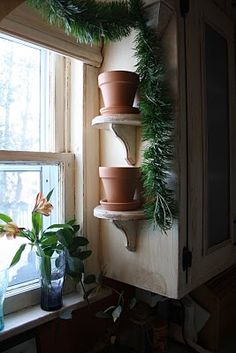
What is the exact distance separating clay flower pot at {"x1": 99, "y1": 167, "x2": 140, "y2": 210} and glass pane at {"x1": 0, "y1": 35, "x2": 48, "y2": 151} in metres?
0.29

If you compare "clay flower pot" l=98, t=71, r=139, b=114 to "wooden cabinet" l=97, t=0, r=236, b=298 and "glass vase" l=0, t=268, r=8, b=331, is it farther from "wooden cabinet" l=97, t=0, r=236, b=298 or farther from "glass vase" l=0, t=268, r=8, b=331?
"glass vase" l=0, t=268, r=8, b=331

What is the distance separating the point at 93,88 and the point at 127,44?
0.20 m

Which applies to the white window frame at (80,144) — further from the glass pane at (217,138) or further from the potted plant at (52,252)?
the glass pane at (217,138)

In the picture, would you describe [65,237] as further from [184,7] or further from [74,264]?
[184,7]

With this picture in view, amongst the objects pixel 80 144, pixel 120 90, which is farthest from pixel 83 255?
pixel 120 90

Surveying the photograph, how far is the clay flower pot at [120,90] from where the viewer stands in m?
0.98

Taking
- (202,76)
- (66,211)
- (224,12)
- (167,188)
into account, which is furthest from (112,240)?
(224,12)

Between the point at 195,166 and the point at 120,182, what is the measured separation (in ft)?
0.89

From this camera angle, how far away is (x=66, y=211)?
3.71 ft

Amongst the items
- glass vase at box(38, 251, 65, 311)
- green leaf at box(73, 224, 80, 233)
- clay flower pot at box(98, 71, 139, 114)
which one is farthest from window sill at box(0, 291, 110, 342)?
clay flower pot at box(98, 71, 139, 114)

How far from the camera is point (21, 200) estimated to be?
40.7 inches

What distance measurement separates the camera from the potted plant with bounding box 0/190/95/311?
0.95 m

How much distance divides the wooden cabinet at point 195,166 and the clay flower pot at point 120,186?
0.11 m

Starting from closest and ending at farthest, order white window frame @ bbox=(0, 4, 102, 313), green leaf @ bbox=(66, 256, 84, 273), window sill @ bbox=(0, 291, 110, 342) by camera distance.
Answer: window sill @ bbox=(0, 291, 110, 342), green leaf @ bbox=(66, 256, 84, 273), white window frame @ bbox=(0, 4, 102, 313)
